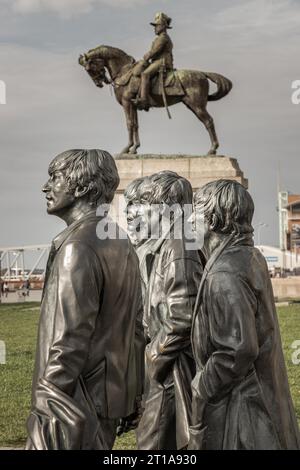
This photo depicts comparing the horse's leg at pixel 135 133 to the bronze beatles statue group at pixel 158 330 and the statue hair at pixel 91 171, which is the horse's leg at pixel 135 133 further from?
the statue hair at pixel 91 171

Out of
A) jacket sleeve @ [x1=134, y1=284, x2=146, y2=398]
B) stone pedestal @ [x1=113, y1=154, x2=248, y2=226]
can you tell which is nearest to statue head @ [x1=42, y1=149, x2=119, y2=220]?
jacket sleeve @ [x1=134, y1=284, x2=146, y2=398]

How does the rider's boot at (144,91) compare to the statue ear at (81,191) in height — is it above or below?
above

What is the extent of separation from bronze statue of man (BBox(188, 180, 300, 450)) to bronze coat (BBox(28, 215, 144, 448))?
0.58 m

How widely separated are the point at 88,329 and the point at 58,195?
2.18ft

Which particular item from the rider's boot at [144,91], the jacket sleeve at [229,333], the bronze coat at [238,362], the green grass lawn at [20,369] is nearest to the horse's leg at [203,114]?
the rider's boot at [144,91]

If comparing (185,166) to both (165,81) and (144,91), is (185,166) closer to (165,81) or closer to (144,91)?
(144,91)

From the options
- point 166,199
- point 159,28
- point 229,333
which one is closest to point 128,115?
point 159,28

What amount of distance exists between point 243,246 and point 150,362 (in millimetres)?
1251

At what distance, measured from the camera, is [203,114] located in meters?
26.4

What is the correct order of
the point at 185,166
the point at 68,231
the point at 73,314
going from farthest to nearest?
the point at 185,166 < the point at 68,231 < the point at 73,314

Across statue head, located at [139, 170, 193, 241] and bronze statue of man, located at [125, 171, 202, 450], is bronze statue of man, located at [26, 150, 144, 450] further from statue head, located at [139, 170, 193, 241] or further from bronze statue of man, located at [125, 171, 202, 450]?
statue head, located at [139, 170, 193, 241]

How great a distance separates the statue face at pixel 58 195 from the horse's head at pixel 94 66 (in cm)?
2161

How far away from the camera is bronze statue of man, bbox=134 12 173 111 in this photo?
84.8 ft

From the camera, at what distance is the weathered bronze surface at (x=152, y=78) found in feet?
85.0
